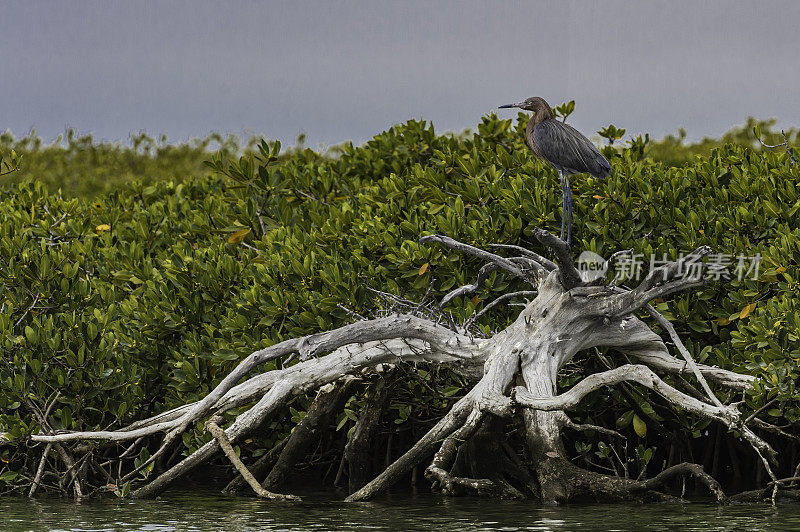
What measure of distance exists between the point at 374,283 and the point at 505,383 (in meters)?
2.44

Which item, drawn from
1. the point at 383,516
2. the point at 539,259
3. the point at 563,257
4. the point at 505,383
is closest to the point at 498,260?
the point at 539,259

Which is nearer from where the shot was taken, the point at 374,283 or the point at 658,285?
the point at 658,285

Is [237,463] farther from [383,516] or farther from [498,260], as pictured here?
[498,260]

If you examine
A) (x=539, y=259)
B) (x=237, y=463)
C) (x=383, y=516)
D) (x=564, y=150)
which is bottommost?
(x=383, y=516)

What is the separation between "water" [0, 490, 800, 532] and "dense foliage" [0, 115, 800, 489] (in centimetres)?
96

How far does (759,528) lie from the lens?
698 cm

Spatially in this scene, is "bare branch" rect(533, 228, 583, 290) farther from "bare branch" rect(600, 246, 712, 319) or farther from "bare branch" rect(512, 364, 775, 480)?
"bare branch" rect(512, 364, 775, 480)

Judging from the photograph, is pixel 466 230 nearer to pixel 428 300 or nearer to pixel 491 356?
pixel 428 300

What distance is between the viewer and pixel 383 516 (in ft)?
25.8

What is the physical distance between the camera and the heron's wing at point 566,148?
8156 millimetres

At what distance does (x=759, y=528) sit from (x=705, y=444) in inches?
144

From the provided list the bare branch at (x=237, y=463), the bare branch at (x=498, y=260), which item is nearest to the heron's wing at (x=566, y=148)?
the bare branch at (x=498, y=260)

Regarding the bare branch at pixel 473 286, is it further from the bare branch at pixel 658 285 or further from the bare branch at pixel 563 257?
the bare branch at pixel 658 285

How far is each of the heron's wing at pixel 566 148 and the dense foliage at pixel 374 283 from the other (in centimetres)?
146
